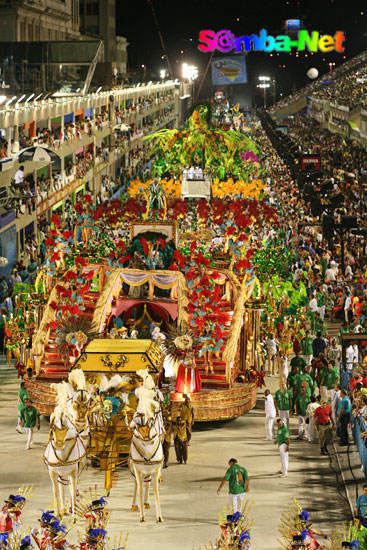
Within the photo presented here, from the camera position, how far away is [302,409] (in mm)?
19188

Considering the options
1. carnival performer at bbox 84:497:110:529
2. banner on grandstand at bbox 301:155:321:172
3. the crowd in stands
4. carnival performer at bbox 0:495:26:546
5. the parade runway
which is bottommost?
the parade runway

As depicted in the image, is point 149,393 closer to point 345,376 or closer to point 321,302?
point 345,376

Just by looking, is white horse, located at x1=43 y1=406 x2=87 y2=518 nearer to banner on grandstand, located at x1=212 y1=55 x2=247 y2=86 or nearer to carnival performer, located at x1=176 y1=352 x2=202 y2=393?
carnival performer, located at x1=176 y1=352 x2=202 y2=393

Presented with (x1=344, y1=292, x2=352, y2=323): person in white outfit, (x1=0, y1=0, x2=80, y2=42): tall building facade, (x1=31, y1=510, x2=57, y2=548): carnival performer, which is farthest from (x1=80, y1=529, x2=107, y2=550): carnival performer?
(x1=0, y1=0, x2=80, y2=42): tall building facade

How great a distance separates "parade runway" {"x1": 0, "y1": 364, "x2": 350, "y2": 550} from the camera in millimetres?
14648

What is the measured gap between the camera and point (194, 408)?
1981cm

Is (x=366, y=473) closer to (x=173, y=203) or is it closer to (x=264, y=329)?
(x=264, y=329)

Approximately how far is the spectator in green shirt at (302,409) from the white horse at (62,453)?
534cm

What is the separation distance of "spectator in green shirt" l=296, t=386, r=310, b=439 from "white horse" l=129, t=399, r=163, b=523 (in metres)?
4.70

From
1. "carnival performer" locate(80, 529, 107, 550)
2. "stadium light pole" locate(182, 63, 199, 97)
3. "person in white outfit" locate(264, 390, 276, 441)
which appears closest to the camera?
"carnival performer" locate(80, 529, 107, 550)

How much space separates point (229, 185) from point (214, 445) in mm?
21153

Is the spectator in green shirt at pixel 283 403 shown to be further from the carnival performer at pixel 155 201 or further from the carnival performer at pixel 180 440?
the carnival performer at pixel 155 201

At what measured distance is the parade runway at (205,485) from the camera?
1465 cm

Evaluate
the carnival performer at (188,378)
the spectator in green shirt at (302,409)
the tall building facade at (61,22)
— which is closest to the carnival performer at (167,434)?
the carnival performer at (188,378)
